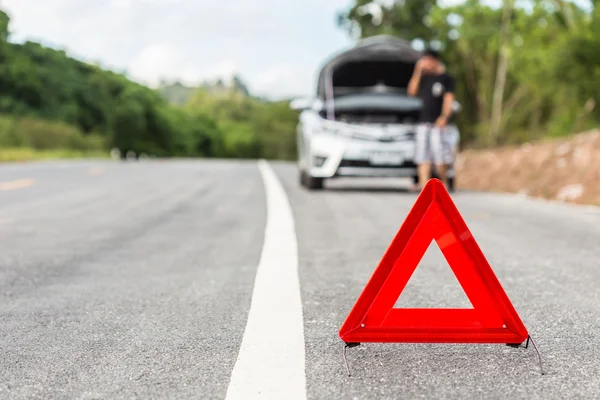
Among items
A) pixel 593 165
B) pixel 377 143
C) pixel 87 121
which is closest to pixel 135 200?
pixel 377 143

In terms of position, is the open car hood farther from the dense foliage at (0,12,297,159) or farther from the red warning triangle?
the dense foliage at (0,12,297,159)

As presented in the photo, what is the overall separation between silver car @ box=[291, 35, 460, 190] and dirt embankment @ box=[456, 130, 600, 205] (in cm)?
153

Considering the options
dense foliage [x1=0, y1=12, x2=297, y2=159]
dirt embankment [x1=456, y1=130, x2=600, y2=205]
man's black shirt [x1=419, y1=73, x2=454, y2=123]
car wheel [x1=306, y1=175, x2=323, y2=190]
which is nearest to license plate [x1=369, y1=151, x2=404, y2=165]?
man's black shirt [x1=419, y1=73, x2=454, y2=123]

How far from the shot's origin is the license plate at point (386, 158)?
36.9 feet

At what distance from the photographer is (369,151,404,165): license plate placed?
1123 centimetres

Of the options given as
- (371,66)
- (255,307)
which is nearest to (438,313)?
(255,307)

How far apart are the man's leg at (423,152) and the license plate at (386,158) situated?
0.82 ft

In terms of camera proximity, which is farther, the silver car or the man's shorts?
the silver car

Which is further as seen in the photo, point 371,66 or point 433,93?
point 371,66

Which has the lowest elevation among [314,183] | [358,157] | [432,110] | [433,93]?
[314,183]

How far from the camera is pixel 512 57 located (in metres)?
33.5

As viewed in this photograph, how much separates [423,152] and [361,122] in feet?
Answer: 3.24

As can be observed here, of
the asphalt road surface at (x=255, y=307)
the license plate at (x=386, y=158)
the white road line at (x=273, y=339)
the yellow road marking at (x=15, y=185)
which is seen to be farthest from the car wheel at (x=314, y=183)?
the white road line at (x=273, y=339)

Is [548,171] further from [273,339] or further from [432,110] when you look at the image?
[273,339]
